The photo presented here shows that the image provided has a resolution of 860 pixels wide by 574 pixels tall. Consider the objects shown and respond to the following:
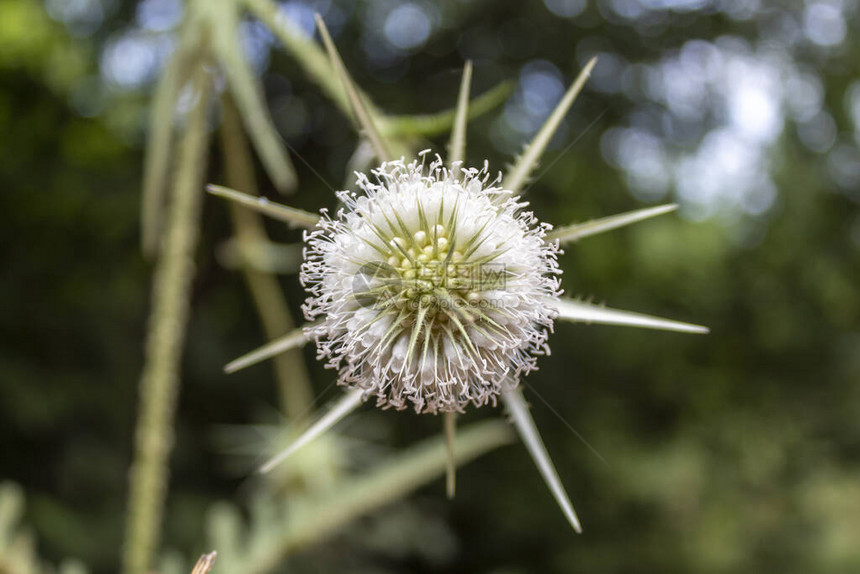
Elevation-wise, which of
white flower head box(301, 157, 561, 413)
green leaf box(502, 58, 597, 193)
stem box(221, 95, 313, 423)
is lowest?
white flower head box(301, 157, 561, 413)

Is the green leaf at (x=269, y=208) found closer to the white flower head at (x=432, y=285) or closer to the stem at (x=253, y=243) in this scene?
the white flower head at (x=432, y=285)

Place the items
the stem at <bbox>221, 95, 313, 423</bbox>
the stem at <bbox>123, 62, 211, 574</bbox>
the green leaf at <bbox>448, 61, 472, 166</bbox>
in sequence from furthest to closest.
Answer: the stem at <bbox>221, 95, 313, 423</bbox> < the stem at <bbox>123, 62, 211, 574</bbox> < the green leaf at <bbox>448, 61, 472, 166</bbox>

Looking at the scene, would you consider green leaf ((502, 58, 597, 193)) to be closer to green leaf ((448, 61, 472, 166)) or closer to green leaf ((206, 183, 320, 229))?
green leaf ((448, 61, 472, 166))

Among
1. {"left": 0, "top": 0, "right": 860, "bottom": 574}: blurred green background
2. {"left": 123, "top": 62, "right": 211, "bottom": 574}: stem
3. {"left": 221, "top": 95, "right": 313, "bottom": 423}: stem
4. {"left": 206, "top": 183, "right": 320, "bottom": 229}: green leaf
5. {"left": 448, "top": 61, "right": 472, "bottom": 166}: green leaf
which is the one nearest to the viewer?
{"left": 206, "top": 183, "right": 320, "bottom": 229}: green leaf

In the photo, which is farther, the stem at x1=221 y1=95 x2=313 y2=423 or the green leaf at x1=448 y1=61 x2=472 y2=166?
the stem at x1=221 y1=95 x2=313 y2=423

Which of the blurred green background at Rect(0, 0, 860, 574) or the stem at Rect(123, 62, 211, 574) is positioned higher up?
the blurred green background at Rect(0, 0, 860, 574)

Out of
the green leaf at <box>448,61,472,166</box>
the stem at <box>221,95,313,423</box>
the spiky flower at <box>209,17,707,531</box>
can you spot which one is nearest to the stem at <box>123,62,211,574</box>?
the stem at <box>221,95,313,423</box>

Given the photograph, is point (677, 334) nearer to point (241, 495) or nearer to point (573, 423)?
point (573, 423)
